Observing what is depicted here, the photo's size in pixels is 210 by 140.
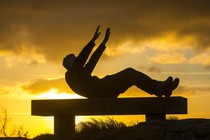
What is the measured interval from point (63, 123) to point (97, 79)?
1232 mm

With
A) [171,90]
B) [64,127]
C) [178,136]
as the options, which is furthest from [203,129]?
[64,127]

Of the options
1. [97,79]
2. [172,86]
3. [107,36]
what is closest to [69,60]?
[97,79]

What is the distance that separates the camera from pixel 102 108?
10.2 metres

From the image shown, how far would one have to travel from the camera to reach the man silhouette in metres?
10.3

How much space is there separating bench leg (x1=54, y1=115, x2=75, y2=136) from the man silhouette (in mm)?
614

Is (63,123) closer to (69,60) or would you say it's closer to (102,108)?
(102,108)

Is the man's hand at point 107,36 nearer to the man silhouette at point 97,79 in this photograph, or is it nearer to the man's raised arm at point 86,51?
the man silhouette at point 97,79

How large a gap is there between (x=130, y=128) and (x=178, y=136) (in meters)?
0.92

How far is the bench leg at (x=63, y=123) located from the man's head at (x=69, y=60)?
1108 mm

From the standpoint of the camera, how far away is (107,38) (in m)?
10.5

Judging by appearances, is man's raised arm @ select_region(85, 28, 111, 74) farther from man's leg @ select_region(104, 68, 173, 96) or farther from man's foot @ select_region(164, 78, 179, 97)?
man's foot @ select_region(164, 78, 179, 97)

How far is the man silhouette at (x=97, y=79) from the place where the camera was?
33.9 ft

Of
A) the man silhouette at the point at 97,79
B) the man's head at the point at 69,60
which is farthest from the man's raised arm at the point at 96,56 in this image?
the man's head at the point at 69,60

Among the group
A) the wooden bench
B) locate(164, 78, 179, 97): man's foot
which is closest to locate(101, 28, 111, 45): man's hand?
the wooden bench
